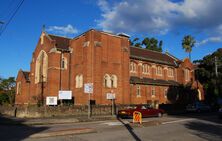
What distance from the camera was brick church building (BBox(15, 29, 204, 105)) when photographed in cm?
3784

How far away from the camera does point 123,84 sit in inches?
1596

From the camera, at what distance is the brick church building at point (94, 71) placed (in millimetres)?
37844

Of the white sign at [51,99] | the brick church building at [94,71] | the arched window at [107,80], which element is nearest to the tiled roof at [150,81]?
the brick church building at [94,71]

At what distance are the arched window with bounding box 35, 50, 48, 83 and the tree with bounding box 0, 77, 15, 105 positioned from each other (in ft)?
66.5

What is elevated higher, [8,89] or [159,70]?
[159,70]

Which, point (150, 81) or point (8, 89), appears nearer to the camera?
point (150, 81)

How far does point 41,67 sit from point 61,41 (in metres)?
5.77

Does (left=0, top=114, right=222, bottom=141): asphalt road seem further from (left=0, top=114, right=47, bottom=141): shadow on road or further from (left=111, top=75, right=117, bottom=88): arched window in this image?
(left=111, top=75, right=117, bottom=88): arched window

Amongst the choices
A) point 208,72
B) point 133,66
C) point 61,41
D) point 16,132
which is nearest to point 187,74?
point 208,72

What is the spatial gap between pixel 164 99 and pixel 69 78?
62.5 ft

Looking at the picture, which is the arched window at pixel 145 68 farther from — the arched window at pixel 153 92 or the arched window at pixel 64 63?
the arched window at pixel 64 63

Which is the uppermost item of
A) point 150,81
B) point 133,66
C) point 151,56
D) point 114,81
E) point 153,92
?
→ point 151,56

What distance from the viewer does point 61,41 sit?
44938mm

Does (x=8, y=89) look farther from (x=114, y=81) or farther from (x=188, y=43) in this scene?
(x=188, y=43)
